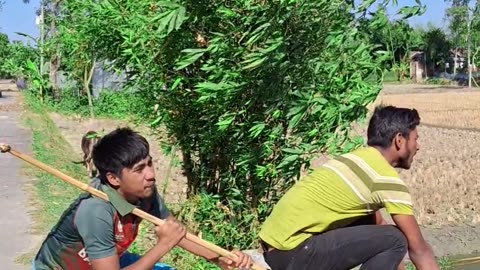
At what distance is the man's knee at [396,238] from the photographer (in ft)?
12.1

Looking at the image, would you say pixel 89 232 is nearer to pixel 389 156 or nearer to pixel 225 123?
pixel 389 156

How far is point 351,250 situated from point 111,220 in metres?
1.26

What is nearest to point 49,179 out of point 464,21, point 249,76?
point 249,76

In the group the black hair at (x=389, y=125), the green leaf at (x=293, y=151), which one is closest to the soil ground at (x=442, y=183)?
the green leaf at (x=293, y=151)

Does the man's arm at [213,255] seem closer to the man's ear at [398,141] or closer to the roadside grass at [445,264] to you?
the man's ear at [398,141]

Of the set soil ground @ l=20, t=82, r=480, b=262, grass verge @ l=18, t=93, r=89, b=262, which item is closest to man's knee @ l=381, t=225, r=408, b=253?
soil ground @ l=20, t=82, r=480, b=262

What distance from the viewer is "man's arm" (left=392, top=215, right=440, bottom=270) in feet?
12.0

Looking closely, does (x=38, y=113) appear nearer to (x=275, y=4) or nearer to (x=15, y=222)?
(x=15, y=222)

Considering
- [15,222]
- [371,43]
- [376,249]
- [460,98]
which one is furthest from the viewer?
[460,98]

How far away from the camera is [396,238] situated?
3.69m

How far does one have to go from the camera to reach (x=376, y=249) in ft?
12.2

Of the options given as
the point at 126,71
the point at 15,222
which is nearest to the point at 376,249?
the point at 126,71

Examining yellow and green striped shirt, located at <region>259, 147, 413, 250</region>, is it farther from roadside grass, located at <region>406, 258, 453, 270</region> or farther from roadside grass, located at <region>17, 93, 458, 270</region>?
roadside grass, located at <region>406, 258, 453, 270</region>

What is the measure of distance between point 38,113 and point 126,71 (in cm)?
1718
